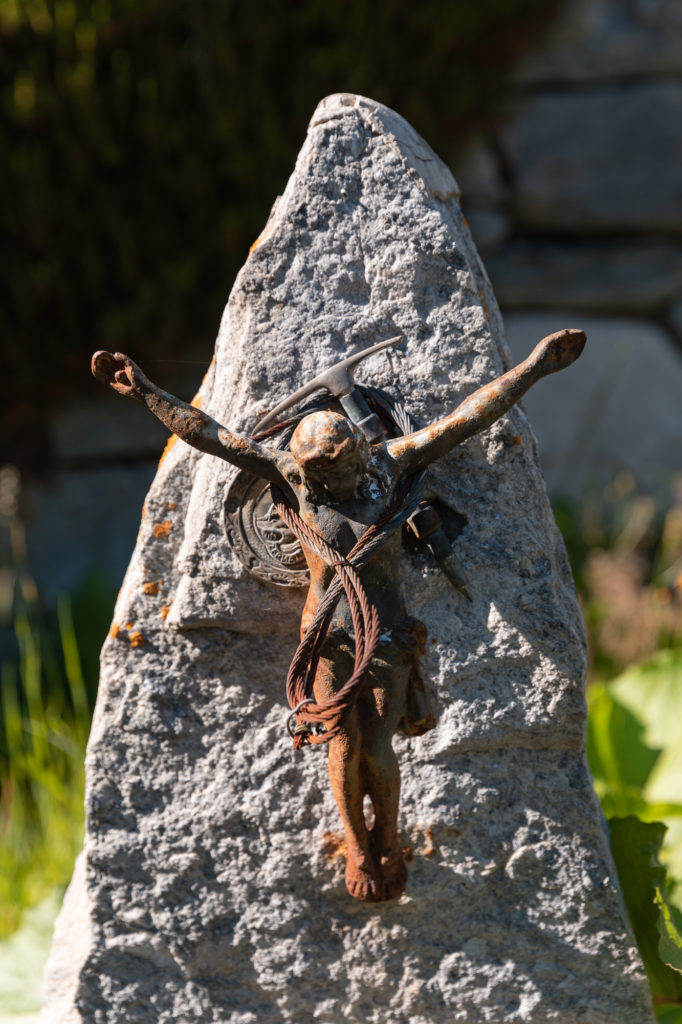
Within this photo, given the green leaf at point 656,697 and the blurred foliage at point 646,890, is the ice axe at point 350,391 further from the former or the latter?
the green leaf at point 656,697

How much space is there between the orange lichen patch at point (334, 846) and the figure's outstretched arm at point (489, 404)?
544 mm

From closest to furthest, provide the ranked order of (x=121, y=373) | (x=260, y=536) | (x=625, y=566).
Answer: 1. (x=121, y=373)
2. (x=260, y=536)
3. (x=625, y=566)

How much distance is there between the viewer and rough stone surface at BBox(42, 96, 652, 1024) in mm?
1208

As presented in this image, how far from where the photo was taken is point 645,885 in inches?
53.8

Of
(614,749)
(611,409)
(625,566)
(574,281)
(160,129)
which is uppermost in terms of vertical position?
(160,129)

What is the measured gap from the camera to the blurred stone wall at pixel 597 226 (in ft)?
11.7

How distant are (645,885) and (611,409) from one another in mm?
2623

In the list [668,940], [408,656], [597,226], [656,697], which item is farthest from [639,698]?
[597,226]

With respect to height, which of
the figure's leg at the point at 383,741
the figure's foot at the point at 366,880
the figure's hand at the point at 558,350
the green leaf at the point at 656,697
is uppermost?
the figure's hand at the point at 558,350

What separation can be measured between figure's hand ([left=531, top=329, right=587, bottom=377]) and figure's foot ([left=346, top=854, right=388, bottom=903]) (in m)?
0.67

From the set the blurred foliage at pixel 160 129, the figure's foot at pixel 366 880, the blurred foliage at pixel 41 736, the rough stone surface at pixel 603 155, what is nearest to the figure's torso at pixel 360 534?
the figure's foot at pixel 366 880

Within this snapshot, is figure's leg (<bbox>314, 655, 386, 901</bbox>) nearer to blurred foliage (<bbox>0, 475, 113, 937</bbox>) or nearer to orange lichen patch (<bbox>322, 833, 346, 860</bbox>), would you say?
orange lichen patch (<bbox>322, 833, 346, 860</bbox>)

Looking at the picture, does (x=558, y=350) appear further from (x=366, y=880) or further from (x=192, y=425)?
(x=366, y=880)

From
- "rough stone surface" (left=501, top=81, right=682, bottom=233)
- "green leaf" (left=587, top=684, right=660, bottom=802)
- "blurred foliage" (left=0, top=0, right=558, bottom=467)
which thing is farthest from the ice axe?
"rough stone surface" (left=501, top=81, right=682, bottom=233)
